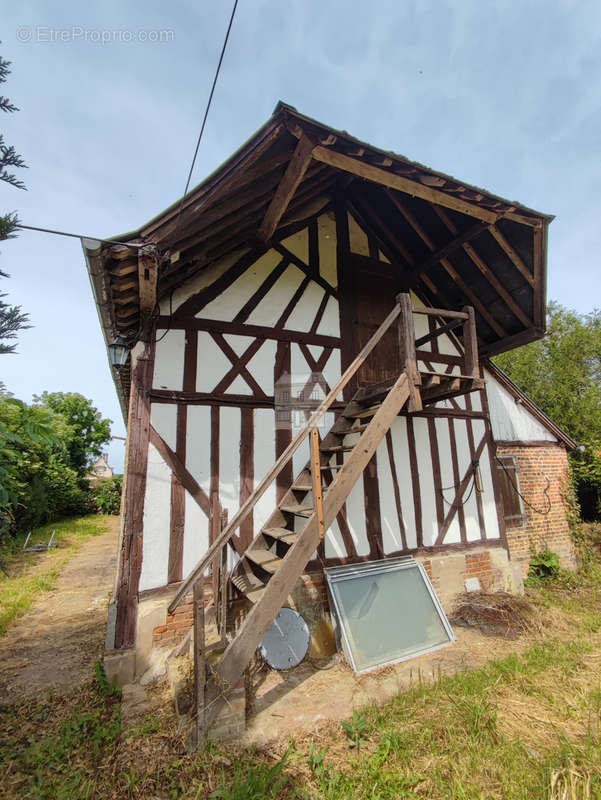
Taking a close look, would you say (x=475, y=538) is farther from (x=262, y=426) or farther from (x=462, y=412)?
(x=262, y=426)

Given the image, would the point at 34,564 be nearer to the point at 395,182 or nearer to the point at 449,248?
the point at 395,182

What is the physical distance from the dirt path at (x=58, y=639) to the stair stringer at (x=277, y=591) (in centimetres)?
193

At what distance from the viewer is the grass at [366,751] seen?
2205mm

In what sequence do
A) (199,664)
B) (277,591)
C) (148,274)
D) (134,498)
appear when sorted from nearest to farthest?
(199,664) < (277,591) < (148,274) < (134,498)

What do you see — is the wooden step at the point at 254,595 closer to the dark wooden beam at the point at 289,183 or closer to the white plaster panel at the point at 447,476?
the white plaster panel at the point at 447,476

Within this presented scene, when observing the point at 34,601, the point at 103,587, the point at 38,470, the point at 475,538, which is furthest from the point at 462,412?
the point at 38,470

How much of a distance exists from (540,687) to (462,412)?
381 centimetres

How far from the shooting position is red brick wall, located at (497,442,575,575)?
6605 millimetres

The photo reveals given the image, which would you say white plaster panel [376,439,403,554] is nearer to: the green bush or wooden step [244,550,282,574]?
wooden step [244,550,282,574]

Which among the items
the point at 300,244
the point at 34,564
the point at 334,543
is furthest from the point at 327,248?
the point at 34,564

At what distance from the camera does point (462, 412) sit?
6094mm

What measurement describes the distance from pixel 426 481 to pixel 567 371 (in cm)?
1524

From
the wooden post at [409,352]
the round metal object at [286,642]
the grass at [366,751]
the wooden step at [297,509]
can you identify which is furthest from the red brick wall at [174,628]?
the wooden post at [409,352]

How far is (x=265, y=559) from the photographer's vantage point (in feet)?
11.6
